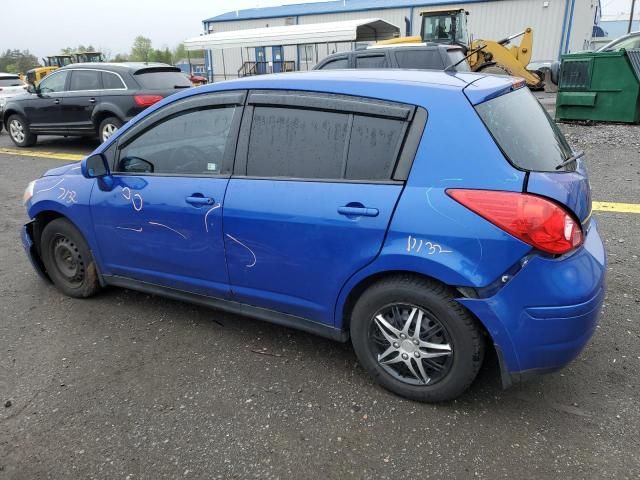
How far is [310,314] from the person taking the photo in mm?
2908

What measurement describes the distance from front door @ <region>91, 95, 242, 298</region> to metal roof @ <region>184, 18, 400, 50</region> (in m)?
18.5

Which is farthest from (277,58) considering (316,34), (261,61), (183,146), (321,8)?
(183,146)

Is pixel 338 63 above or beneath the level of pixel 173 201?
above

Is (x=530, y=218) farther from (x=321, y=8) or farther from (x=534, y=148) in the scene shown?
(x=321, y=8)

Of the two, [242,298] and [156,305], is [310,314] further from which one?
[156,305]

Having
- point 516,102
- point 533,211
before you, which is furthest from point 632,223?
point 533,211

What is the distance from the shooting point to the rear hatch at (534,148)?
2.35 meters

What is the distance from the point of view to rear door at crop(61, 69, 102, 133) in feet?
32.4

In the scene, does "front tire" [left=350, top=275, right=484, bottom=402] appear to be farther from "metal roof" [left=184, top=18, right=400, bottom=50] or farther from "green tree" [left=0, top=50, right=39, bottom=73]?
"green tree" [left=0, top=50, right=39, bottom=73]

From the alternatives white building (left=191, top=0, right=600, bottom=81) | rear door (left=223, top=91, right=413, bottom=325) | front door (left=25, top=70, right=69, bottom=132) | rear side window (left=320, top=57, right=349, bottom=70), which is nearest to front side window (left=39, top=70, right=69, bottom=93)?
front door (left=25, top=70, right=69, bottom=132)

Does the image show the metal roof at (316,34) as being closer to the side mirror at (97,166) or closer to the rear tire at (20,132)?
the rear tire at (20,132)

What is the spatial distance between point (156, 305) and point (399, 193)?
7.42 feet

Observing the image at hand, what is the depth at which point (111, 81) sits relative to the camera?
973cm

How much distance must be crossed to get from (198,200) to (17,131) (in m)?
10.7
